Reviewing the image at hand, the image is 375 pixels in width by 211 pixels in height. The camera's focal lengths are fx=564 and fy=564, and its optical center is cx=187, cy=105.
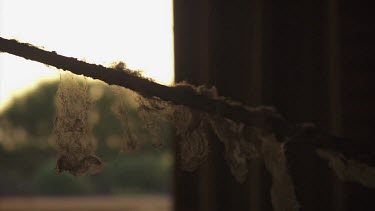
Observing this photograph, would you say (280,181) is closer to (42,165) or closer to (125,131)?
(125,131)

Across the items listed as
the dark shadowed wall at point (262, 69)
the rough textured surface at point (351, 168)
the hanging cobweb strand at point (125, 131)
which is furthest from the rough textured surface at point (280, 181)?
the dark shadowed wall at point (262, 69)

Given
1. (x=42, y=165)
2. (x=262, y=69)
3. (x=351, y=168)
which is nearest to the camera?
(x=351, y=168)

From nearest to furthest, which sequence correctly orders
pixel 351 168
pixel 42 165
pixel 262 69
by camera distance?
pixel 351 168 → pixel 262 69 → pixel 42 165

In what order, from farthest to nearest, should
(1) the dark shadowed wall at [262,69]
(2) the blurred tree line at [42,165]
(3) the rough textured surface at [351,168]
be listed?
1. (2) the blurred tree line at [42,165]
2. (1) the dark shadowed wall at [262,69]
3. (3) the rough textured surface at [351,168]

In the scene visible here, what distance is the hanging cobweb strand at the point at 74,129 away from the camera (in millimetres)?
835

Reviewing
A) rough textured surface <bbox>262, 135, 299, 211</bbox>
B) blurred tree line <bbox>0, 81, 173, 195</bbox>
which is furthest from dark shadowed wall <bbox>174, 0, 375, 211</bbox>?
blurred tree line <bbox>0, 81, 173, 195</bbox>

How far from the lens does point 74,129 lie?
856 millimetres

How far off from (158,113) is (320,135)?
237mm

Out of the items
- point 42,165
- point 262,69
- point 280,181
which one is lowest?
point 280,181

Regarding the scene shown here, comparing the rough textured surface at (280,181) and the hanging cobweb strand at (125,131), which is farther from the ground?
the hanging cobweb strand at (125,131)

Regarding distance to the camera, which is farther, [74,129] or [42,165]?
[42,165]

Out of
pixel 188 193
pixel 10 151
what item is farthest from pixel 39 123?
pixel 188 193

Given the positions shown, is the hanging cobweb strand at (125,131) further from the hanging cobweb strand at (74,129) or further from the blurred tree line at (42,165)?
the blurred tree line at (42,165)

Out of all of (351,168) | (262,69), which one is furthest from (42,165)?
(351,168)
